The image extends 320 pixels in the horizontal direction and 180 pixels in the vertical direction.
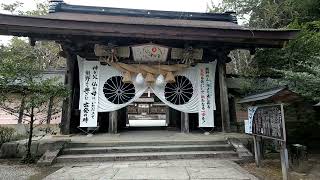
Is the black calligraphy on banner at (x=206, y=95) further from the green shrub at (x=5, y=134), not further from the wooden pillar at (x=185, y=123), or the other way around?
the green shrub at (x=5, y=134)

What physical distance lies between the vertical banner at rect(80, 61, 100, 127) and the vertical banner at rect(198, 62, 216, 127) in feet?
13.7

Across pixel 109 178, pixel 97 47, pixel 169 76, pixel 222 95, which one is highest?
pixel 97 47

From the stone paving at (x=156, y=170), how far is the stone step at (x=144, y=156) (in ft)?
0.96

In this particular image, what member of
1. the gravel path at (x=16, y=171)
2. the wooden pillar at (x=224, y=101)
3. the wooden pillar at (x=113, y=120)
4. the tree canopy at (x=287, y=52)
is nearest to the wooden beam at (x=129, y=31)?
the tree canopy at (x=287, y=52)

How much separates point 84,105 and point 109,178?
4.80 metres

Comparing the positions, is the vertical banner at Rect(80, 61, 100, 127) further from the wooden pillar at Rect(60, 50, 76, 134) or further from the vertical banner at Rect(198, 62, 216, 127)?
the vertical banner at Rect(198, 62, 216, 127)

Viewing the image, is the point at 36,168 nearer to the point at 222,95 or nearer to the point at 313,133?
the point at 222,95

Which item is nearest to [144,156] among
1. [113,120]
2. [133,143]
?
[133,143]

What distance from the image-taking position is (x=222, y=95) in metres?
10.4

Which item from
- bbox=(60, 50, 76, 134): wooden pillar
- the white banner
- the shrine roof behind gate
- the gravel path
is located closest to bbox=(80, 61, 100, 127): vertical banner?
the white banner

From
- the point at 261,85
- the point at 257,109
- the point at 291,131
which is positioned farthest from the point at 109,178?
the point at 291,131

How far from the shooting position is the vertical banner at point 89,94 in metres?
9.77

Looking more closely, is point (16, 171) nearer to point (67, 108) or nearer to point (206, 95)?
point (67, 108)

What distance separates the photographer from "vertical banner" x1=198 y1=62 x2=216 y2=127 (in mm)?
10289
